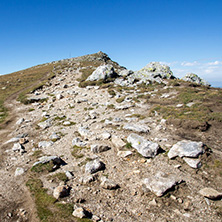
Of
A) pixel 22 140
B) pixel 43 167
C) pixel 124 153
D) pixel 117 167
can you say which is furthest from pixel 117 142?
pixel 22 140

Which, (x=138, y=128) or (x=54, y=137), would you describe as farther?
(x=54, y=137)

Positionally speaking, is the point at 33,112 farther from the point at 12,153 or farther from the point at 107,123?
the point at 107,123

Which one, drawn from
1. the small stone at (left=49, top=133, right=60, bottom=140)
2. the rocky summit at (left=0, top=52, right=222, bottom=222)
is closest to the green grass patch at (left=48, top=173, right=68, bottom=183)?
the rocky summit at (left=0, top=52, right=222, bottom=222)

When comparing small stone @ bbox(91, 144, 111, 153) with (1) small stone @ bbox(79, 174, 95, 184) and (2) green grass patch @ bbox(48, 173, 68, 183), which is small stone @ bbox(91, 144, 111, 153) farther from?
(2) green grass patch @ bbox(48, 173, 68, 183)

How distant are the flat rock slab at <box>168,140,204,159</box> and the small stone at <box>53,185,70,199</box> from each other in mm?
6305

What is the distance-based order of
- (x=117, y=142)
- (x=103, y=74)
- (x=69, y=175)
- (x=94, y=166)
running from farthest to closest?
(x=103, y=74)
(x=117, y=142)
(x=94, y=166)
(x=69, y=175)

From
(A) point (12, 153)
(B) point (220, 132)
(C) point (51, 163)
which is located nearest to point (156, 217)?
(C) point (51, 163)

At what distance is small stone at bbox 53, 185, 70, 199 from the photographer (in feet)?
24.3

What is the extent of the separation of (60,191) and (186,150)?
24.6ft

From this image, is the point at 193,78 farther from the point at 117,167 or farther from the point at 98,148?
the point at 117,167

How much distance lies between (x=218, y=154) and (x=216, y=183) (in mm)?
2479

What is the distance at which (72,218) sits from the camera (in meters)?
6.25

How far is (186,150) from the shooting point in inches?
371

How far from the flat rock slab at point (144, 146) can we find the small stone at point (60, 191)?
16.4ft
